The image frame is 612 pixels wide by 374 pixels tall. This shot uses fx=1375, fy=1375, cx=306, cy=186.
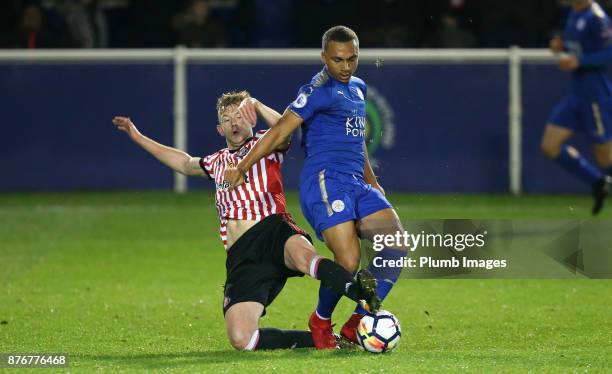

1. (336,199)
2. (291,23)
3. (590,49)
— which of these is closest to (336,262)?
(336,199)

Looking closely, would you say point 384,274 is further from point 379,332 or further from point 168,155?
point 168,155

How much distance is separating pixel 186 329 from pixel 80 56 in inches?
316

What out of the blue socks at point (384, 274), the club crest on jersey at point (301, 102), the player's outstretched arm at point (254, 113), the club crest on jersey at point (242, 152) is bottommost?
the blue socks at point (384, 274)

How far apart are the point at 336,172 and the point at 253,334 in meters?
1.00

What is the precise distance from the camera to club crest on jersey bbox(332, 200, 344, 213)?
7.49 meters

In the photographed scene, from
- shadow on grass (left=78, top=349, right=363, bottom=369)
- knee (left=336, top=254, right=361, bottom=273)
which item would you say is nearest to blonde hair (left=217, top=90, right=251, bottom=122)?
knee (left=336, top=254, right=361, bottom=273)

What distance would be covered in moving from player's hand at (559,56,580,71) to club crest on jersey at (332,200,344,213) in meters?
6.21

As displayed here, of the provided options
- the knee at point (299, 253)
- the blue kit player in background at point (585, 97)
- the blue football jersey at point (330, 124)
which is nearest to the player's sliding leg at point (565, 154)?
the blue kit player in background at point (585, 97)

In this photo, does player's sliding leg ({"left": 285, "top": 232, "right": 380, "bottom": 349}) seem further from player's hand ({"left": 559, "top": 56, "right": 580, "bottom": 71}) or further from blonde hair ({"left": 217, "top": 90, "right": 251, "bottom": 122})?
player's hand ({"left": 559, "top": 56, "right": 580, "bottom": 71})

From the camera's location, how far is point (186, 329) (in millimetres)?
8578

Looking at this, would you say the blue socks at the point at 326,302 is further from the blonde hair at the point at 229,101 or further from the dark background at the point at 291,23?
the dark background at the point at 291,23

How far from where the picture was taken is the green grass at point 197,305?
719 centimetres

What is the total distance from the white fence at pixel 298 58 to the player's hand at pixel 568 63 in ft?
7.69

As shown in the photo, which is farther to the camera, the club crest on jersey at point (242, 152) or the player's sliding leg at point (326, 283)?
the club crest on jersey at point (242, 152)
